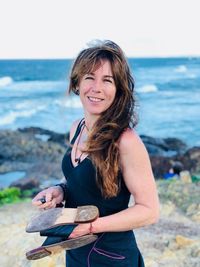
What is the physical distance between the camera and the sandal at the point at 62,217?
181cm

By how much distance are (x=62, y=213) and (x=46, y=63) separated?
59287mm

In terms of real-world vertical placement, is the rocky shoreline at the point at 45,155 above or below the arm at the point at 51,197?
below

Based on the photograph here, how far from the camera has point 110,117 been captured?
6.57 feet

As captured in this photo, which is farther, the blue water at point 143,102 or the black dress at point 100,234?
the blue water at point 143,102

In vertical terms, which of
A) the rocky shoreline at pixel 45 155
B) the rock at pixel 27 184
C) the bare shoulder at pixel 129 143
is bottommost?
the rocky shoreline at pixel 45 155

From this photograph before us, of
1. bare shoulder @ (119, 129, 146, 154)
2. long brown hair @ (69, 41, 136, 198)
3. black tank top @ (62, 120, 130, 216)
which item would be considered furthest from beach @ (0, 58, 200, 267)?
black tank top @ (62, 120, 130, 216)

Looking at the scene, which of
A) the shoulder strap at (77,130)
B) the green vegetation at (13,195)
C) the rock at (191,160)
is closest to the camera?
the shoulder strap at (77,130)

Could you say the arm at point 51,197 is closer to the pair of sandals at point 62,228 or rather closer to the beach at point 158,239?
the pair of sandals at point 62,228

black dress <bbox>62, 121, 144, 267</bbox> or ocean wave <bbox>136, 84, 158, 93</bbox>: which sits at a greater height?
black dress <bbox>62, 121, 144, 267</bbox>

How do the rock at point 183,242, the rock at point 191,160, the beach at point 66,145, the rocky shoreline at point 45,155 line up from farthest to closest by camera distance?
the rock at point 191,160, the rocky shoreline at point 45,155, the rock at point 183,242, the beach at point 66,145

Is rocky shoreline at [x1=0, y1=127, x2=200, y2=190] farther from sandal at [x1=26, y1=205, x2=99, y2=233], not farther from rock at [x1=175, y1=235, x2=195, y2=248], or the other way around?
sandal at [x1=26, y1=205, x2=99, y2=233]

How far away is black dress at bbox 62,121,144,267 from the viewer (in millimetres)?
1981

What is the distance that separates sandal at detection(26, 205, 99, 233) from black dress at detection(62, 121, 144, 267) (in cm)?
13

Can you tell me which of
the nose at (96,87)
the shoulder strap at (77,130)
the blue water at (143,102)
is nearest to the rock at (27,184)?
the blue water at (143,102)
